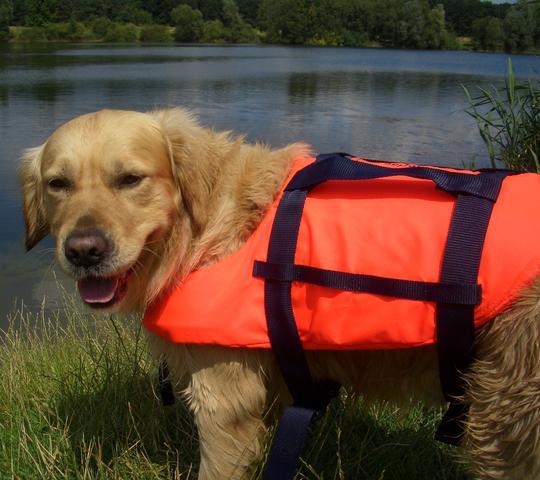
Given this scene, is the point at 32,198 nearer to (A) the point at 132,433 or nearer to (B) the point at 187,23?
(A) the point at 132,433

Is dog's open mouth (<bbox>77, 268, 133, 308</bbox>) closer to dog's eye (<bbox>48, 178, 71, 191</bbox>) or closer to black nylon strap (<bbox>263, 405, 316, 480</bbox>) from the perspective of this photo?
dog's eye (<bbox>48, 178, 71, 191</bbox>)

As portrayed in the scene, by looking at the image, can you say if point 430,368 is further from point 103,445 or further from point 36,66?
point 36,66

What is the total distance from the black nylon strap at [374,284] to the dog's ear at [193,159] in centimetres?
44

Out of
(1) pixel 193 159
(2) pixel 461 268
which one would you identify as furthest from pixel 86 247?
(2) pixel 461 268

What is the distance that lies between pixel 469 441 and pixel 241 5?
10193 cm

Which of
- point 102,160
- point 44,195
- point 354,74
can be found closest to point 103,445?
point 44,195

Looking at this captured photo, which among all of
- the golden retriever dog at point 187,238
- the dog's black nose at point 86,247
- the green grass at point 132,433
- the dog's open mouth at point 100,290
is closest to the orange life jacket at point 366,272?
the golden retriever dog at point 187,238

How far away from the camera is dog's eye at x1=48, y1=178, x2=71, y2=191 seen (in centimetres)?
269

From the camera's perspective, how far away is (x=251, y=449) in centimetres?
276

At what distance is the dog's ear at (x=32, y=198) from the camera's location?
303 centimetres

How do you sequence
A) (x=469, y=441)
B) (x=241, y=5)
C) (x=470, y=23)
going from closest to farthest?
1. (x=469, y=441)
2. (x=470, y=23)
3. (x=241, y=5)

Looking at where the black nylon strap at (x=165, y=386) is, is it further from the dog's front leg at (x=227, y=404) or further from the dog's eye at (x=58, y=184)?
the dog's eye at (x=58, y=184)

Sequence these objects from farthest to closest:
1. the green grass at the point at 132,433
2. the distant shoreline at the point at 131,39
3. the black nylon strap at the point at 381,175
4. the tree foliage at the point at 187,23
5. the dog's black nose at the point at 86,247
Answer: the tree foliage at the point at 187,23
the distant shoreline at the point at 131,39
the green grass at the point at 132,433
the dog's black nose at the point at 86,247
the black nylon strap at the point at 381,175

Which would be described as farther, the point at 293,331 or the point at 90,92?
the point at 90,92
